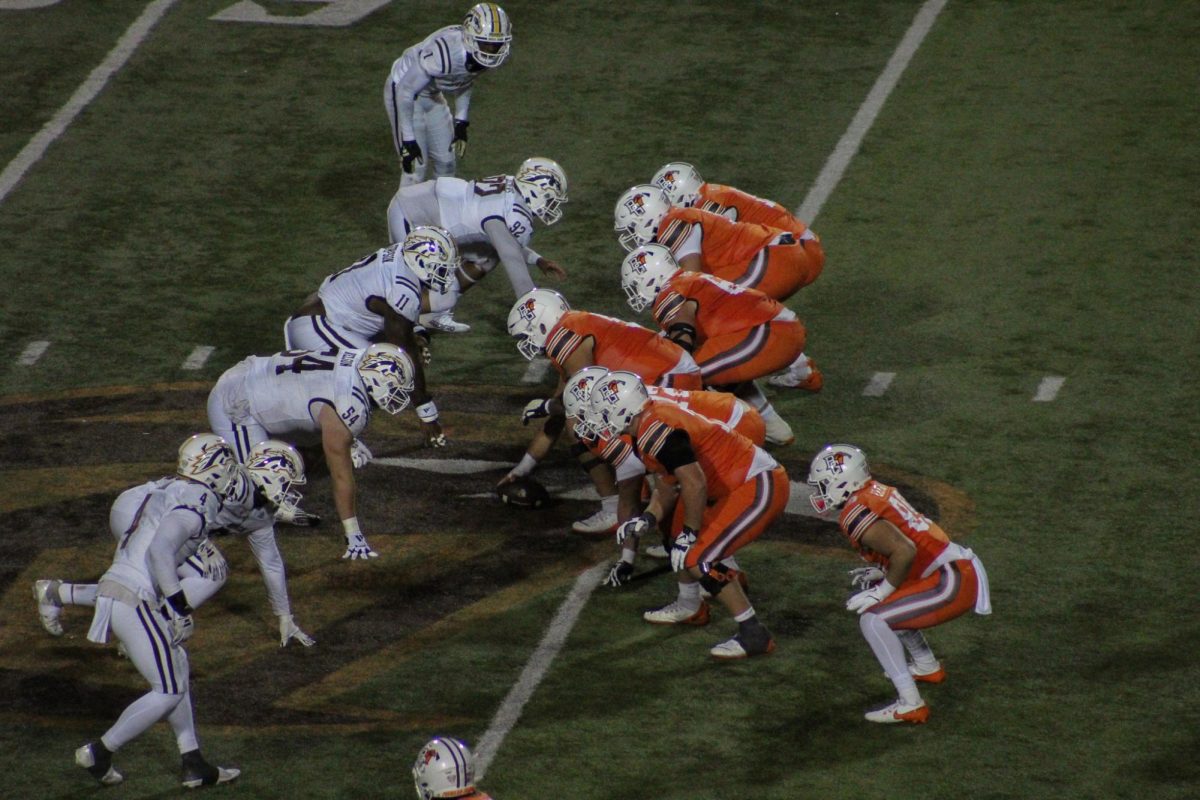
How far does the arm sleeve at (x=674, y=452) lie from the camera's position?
8.72 meters

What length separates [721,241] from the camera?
1144 cm

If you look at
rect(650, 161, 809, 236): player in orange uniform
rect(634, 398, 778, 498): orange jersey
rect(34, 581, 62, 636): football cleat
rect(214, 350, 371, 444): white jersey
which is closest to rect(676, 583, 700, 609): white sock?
rect(634, 398, 778, 498): orange jersey

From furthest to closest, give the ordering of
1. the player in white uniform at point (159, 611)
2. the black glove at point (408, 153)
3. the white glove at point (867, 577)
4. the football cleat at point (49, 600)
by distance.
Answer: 1. the black glove at point (408, 153)
2. the white glove at point (867, 577)
3. the football cleat at point (49, 600)
4. the player in white uniform at point (159, 611)

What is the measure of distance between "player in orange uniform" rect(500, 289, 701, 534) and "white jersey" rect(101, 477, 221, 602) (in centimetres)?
241

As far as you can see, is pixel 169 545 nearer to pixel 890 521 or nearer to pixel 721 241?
pixel 890 521

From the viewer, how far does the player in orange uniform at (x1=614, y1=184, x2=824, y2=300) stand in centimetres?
1134

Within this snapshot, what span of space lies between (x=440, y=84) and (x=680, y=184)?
6.75 feet

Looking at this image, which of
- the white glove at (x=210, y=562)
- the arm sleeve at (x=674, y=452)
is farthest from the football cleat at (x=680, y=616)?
the white glove at (x=210, y=562)

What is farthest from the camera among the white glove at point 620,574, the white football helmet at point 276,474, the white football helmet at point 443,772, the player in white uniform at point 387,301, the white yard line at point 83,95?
the white yard line at point 83,95

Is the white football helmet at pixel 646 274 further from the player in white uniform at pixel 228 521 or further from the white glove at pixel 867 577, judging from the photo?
the player in white uniform at pixel 228 521

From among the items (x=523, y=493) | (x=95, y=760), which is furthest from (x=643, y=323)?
(x=95, y=760)

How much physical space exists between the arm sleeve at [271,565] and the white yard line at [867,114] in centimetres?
644

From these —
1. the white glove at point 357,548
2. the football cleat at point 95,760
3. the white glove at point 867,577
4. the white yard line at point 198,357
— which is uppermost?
the white glove at point 867,577

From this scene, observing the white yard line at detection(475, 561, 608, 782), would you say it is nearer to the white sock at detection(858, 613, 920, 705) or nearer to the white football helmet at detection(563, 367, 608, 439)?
the white football helmet at detection(563, 367, 608, 439)
